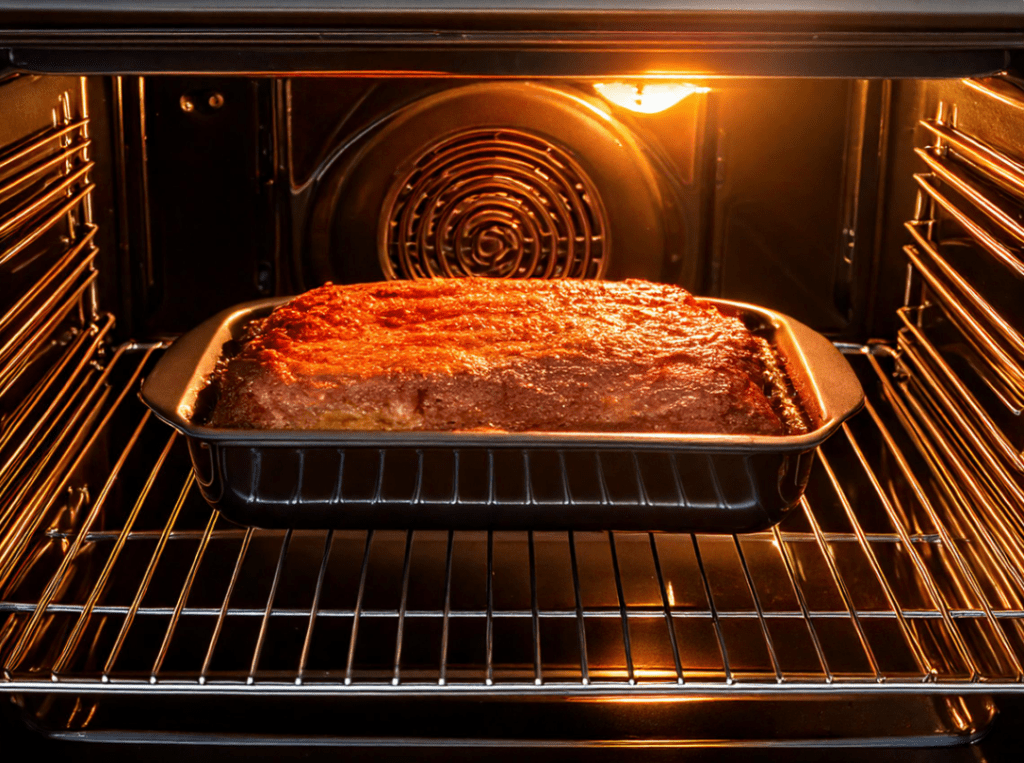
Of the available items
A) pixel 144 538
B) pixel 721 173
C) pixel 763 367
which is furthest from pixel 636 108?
pixel 144 538

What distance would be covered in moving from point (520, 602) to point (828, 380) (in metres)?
0.46

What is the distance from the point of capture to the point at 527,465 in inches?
43.2

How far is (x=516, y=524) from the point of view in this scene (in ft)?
3.77

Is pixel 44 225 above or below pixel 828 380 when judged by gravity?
above

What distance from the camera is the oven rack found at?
3.35ft

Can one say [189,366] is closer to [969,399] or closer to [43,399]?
[43,399]

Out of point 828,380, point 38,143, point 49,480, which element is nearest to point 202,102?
point 38,143

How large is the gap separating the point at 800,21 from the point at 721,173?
0.66 meters

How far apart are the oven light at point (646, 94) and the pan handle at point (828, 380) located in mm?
365

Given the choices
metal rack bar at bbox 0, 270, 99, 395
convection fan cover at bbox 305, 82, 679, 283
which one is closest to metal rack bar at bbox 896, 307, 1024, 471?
convection fan cover at bbox 305, 82, 679, 283

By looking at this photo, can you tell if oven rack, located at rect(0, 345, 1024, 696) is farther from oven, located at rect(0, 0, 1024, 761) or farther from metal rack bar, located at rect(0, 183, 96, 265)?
metal rack bar, located at rect(0, 183, 96, 265)

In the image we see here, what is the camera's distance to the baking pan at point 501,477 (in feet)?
3.49

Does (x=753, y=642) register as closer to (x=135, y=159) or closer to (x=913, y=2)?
(x=913, y=2)

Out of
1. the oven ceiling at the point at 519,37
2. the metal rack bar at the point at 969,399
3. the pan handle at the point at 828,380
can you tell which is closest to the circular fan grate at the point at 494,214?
the pan handle at the point at 828,380
